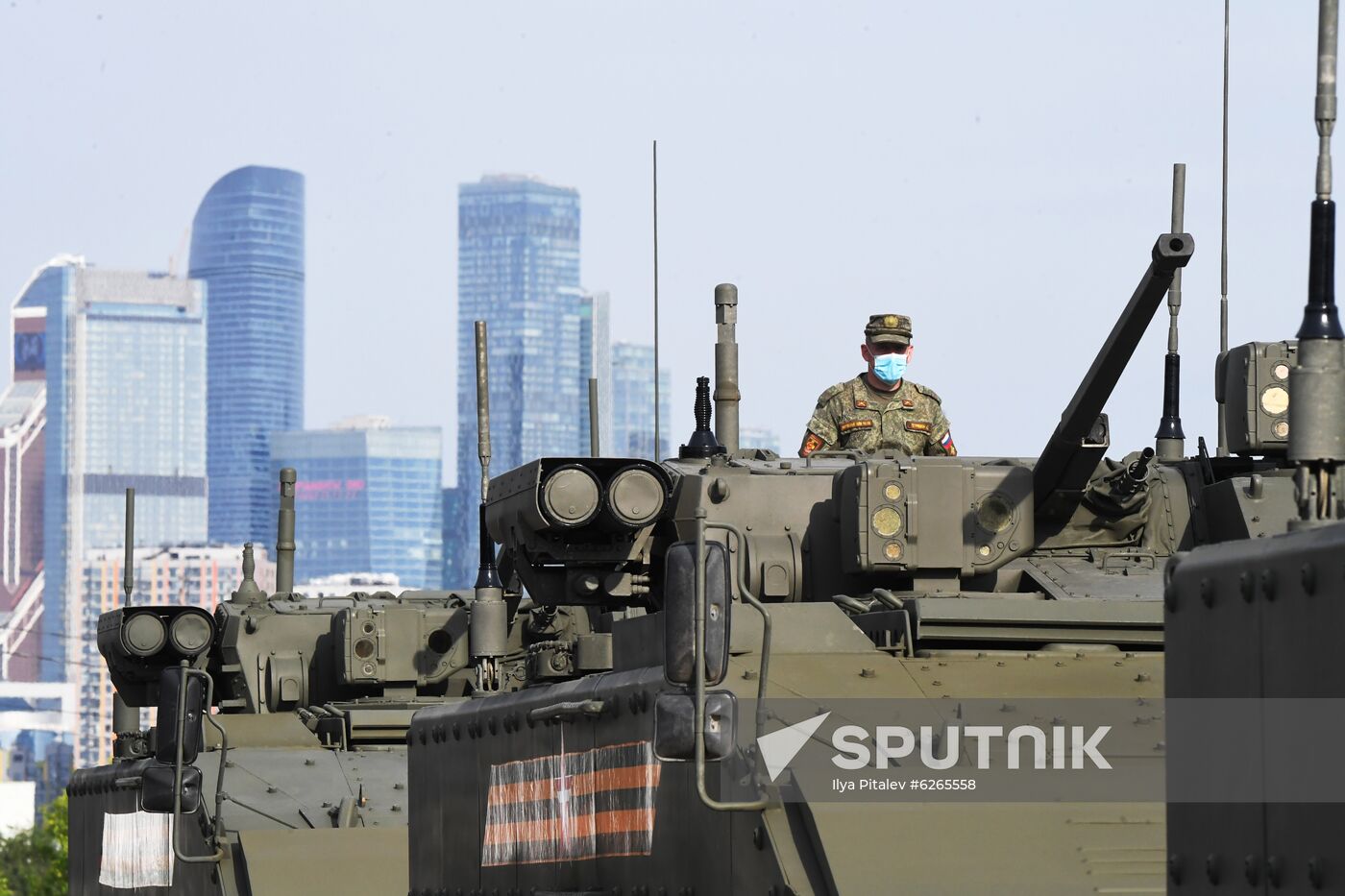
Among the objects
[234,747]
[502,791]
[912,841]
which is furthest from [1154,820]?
[234,747]

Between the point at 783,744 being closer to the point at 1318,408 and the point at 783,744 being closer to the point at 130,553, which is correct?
the point at 1318,408

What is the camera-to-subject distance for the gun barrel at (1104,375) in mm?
Answer: 9219

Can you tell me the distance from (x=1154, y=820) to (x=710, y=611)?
62.3 inches

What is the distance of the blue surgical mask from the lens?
13.2m

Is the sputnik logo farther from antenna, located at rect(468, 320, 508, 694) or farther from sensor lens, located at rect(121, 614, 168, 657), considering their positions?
sensor lens, located at rect(121, 614, 168, 657)

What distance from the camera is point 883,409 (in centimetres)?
1321

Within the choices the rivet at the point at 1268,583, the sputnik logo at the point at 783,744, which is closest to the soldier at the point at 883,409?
the sputnik logo at the point at 783,744

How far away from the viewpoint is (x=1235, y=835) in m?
5.41

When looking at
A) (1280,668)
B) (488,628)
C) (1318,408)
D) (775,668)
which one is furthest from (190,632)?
(1280,668)

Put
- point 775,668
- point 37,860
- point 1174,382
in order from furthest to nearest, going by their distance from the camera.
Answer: point 37,860 < point 1174,382 < point 775,668

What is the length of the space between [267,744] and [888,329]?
5.69 m

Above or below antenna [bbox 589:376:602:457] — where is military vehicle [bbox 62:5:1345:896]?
below

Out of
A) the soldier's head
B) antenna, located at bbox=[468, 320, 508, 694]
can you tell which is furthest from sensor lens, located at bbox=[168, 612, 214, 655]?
the soldier's head

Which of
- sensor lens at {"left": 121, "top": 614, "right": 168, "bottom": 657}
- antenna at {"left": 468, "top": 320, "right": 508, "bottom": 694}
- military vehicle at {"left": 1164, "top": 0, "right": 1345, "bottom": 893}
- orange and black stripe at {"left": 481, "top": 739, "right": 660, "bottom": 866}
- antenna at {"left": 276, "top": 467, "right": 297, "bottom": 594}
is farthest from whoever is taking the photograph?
antenna at {"left": 276, "top": 467, "right": 297, "bottom": 594}
